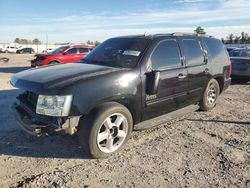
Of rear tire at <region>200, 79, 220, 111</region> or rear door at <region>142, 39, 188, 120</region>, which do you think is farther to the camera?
rear tire at <region>200, 79, 220, 111</region>

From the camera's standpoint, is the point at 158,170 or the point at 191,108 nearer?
the point at 158,170

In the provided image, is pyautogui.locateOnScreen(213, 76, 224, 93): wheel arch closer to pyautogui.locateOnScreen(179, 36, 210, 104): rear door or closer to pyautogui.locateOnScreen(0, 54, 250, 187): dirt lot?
pyautogui.locateOnScreen(179, 36, 210, 104): rear door

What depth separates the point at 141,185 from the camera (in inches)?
147

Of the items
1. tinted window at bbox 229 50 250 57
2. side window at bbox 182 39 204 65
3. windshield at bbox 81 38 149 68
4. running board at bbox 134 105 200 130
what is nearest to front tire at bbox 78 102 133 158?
running board at bbox 134 105 200 130

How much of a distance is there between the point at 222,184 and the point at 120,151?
Answer: 165cm

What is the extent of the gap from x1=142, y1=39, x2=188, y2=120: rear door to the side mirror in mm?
109

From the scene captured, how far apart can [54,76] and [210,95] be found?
13.5 ft

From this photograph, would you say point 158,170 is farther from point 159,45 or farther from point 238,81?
point 238,81

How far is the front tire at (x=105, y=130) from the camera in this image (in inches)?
169

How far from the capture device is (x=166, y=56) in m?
5.57

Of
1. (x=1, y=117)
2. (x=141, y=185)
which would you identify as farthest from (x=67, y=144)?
(x=1, y=117)

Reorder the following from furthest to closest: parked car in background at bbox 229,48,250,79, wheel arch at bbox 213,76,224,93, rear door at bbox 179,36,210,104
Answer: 1. parked car in background at bbox 229,48,250,79
2. wheel arch at bbox 213,76,224,93
3. rear door at bbox 179,36,210,104

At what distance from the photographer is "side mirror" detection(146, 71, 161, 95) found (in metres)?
4.97

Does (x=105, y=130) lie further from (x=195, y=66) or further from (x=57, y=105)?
(x=195, y=66)
